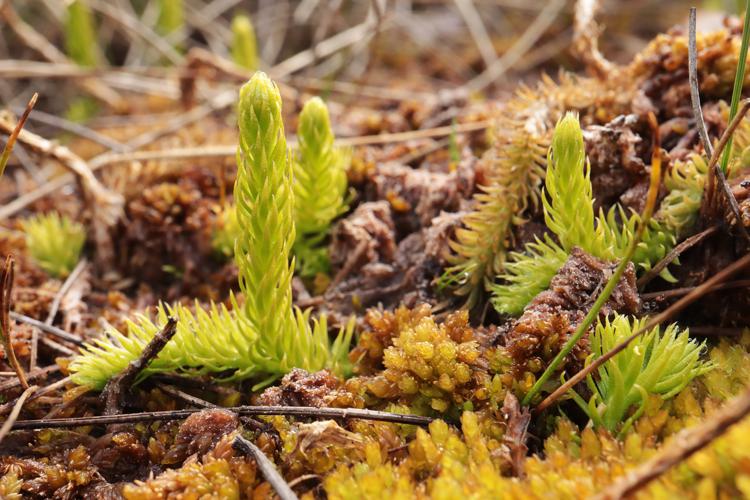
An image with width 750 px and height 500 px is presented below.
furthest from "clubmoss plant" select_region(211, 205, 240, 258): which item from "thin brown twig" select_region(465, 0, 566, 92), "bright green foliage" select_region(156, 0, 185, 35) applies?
"bright green foliage" select_region(156, 0, 185, 35)

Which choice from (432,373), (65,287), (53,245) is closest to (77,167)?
(53,245)

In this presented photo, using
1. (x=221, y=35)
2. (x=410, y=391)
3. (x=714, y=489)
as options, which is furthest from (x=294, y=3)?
(x=714, y=489)

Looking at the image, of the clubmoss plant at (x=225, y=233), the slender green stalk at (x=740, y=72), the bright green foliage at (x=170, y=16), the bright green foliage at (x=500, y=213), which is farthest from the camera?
the bright green foliage at (x=170, y=16)

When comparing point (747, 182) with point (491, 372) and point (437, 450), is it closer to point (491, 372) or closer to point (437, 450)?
point (491, 372)

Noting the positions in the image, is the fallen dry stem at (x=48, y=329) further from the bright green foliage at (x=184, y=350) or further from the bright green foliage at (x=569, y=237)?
the bright green foliage at (x=569, y=237)

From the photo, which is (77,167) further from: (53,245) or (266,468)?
(266,468)

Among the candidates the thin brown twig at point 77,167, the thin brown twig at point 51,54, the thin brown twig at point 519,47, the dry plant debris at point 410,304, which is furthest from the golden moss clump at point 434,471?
the thin brown twig at point 51,54
